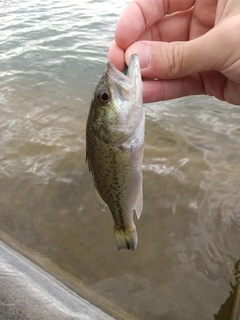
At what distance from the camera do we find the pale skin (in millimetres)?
2155

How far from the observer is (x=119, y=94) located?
82.6 inches

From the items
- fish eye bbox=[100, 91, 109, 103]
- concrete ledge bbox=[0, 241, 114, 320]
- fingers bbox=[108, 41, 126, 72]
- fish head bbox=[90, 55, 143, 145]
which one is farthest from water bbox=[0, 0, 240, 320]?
fingers bbox=[108, 41, 126, 72]


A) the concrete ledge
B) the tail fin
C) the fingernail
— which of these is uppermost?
the fingernail

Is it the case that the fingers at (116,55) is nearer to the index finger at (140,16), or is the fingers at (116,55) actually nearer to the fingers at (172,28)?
the index finger at (140,16)

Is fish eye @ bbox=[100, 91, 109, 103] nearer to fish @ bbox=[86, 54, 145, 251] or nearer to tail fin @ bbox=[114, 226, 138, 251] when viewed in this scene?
fish @ bbox=[86, 54, 145, 251]

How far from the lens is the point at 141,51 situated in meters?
2.16

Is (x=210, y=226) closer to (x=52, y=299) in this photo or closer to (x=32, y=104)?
(x=52, y=299)

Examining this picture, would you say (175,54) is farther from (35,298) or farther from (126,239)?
(35,298)

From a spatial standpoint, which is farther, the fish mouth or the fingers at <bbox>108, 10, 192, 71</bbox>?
the fingers at <bbox>108, 10, 192, 71</bbox>

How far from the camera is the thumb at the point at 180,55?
215 cm

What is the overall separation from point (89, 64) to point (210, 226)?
5077 millimetres

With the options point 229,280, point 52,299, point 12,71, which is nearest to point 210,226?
point 229,280

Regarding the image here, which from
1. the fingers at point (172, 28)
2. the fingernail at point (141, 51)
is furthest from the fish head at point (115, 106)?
the fingers at point (172, 28)

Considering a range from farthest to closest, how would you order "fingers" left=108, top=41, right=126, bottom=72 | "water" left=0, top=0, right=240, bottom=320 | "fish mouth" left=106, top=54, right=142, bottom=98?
1. "water" left=0, top=0, right=240, bottom=320
2. "fingers" left=108, top=41, right=126, bottom=72
3. "fish mouth" left=106, top=54, right=142, bottom=98
